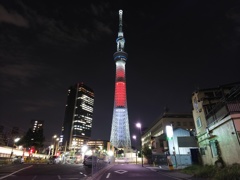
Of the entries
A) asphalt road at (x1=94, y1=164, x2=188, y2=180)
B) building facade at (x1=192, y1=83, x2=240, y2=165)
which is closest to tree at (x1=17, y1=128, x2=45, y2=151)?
asphalt road at (x1=94, y1=164, x2=188, y2=180)

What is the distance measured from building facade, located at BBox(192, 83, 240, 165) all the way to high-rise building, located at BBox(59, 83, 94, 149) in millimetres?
155364

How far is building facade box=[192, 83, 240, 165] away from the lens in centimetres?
1392

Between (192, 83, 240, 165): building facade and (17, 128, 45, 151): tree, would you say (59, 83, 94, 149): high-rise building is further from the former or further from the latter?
(192, 83, 240, 165): building facade

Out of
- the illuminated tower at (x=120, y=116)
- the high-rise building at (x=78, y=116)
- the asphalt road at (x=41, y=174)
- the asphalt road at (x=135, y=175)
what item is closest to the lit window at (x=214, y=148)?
the asphalt road at (x=135, y=175)

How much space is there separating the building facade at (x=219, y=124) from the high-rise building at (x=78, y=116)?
155m

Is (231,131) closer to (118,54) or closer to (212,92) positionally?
(212,92)

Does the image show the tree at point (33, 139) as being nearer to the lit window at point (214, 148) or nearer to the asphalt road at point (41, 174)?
the asphalt road at point (41, 174)

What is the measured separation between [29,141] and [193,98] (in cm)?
5138

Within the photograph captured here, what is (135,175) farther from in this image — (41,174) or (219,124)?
(219,124)

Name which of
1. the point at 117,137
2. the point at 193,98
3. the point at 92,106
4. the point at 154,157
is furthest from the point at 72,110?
the point at 193,98

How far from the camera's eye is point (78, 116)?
176 metres

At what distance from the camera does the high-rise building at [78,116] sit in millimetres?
170750

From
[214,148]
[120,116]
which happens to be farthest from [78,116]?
[214,148]

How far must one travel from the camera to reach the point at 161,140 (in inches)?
2082
